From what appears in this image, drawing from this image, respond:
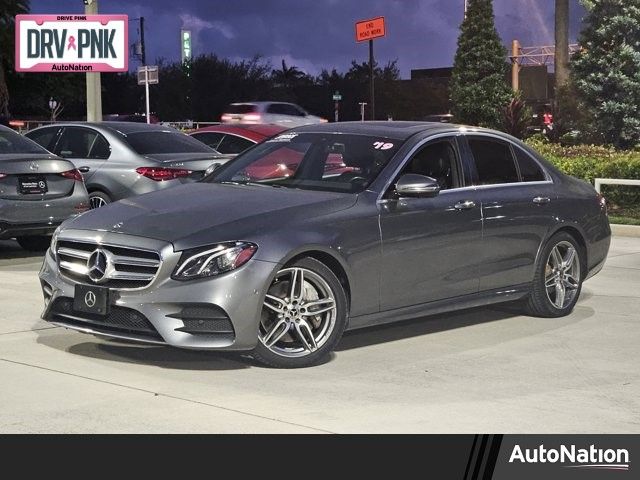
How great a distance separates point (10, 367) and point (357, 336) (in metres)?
2.62

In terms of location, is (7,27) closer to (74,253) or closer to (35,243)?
(35,243)

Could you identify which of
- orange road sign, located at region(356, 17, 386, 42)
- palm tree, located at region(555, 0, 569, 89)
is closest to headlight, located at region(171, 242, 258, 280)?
palm tree, located at region(555, 0, 569, 89)

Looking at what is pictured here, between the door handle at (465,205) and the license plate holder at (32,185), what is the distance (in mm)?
5759

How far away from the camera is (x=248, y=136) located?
1852 centimetres

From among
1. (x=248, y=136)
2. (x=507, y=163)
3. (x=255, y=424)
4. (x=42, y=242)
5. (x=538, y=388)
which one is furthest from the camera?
(x=248, y=136)

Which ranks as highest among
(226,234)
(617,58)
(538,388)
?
(617,58)

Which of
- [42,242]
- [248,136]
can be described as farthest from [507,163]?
[248,136]

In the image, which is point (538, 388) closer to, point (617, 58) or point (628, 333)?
point (628, 333)

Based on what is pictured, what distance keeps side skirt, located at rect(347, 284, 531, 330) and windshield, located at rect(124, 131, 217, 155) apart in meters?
6.50

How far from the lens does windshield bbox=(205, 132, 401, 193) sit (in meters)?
8.61

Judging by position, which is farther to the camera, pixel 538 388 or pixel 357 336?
pixel 357 336

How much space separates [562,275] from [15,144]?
6740 mm

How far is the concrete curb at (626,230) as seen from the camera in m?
17.2

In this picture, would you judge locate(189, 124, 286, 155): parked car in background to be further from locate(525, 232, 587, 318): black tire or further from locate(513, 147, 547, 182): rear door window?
locate(525, 232, 587, 318): black tire
